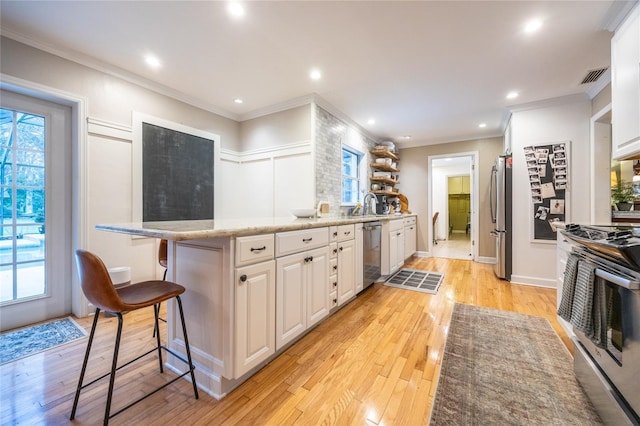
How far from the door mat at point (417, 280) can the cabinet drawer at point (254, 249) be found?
2.39 meters

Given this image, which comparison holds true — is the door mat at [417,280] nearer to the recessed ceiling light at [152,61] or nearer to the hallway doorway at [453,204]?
the hallway doorway at [453,204]

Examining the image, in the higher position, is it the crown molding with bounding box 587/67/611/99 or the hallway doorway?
the crown molding with bounding box 587/67/611/99

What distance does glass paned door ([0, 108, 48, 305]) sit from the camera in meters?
2.17

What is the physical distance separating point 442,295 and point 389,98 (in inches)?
103

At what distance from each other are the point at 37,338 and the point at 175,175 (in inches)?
75.4

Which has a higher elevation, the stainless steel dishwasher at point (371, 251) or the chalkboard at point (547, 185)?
the chalkboard at point (547, 185)

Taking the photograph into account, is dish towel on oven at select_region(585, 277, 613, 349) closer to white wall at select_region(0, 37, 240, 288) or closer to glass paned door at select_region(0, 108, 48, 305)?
white wall at select_region(0, 37, 240, 288)

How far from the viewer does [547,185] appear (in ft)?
11.1

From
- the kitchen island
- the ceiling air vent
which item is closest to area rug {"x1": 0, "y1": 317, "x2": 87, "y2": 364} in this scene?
the kitchen island

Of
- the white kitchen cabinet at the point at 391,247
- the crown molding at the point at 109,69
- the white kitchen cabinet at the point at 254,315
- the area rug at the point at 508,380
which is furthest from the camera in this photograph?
the white kitchen cabinet at the point at 391,247

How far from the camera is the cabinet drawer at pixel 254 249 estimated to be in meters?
1.38

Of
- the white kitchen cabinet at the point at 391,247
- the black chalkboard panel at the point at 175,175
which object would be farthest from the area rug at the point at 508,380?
the black chalkboard panel at the point at 175,175

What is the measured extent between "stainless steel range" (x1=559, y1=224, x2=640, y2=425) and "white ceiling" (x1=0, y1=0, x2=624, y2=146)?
5.92ft

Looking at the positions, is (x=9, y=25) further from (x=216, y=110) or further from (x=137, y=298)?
(x=137, y=298)
